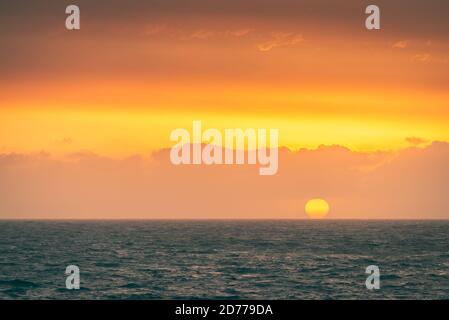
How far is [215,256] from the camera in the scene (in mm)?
87625

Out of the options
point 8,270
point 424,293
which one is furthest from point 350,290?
point 8,270

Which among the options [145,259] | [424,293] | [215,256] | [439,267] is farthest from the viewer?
[215,256]

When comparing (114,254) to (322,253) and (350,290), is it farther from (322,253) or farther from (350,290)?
(350,290)

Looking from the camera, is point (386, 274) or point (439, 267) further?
point (439, 267)

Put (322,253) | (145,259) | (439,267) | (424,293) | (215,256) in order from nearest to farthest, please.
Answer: (424,293) < (439,267) < (145,259) < (215,256) < (322,253)

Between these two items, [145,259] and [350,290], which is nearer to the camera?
[350,290]

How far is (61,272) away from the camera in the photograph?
6969 cm

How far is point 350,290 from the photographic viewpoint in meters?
56.4

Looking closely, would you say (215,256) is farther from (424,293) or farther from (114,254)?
(424,293)

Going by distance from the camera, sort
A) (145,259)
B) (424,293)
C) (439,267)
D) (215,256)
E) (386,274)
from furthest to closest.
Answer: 1. (215,256)
2. (145,259)
3. (439,267)
4. (386,274)
5. (424,293)

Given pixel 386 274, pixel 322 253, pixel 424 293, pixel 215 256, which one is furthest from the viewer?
pixel 322 253
